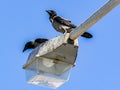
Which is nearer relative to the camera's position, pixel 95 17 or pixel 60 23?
pixel 95 17

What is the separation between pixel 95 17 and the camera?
3.59 meters

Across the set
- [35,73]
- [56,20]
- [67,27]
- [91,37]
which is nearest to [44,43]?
[35,73]

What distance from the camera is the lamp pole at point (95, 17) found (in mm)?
3445

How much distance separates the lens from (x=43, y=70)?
12.6ft

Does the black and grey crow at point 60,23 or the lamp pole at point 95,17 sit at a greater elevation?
the black and grey crow at point 60,23

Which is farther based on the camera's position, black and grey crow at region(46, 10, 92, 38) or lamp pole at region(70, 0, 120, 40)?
black and grey crow at region(46, 10, 92, 38)

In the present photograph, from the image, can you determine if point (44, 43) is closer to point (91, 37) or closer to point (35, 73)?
point (35, 73)

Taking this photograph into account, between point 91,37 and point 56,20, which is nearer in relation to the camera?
point 91,37

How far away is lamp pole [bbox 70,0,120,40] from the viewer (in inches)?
136

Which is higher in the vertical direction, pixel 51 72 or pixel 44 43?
pixel 44 43

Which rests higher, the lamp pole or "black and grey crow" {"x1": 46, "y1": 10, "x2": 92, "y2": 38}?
"black and grey crow" {"x1": 46, "y1": 10, "x2": 92, "y2": 38}

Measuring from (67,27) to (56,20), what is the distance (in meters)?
1.42

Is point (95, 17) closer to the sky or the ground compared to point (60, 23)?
closer to the ground

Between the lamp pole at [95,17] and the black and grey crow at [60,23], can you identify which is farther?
the black and grey crow at [60,23]
